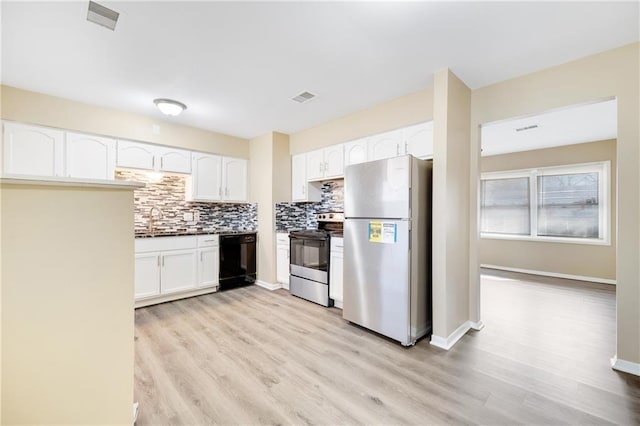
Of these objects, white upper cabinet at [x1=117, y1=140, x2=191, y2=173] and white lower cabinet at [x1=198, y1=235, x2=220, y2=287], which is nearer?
white upper cabinet at [x1=117, y1=140, x2=191, y2=173]

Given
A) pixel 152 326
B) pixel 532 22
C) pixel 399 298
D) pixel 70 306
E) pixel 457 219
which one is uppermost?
pixel 532 22

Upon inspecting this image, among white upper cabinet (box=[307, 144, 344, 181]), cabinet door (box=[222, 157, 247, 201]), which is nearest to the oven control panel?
white upper cabinet (box=[307, 144, 344, 181])

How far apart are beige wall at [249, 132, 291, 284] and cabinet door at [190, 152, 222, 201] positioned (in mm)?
609

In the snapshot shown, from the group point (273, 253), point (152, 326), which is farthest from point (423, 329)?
point (152, 326)

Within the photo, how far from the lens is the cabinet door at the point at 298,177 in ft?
14.4

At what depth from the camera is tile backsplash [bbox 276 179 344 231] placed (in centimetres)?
440

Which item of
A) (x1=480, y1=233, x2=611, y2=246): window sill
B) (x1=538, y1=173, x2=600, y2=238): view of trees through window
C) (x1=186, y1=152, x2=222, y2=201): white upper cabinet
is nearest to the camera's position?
(x1=186, y1=152, x2=222, y2=201): white upper cabinet

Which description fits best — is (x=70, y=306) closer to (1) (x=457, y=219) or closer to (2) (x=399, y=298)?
(2) (x=399, y=298)

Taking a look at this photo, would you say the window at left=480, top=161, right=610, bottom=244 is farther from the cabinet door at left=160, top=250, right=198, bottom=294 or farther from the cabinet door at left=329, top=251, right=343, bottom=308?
the cabinet door at left=160, top=250, right=198, bottom=294

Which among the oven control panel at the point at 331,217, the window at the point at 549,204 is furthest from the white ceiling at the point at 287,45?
the window at the point at 549,204

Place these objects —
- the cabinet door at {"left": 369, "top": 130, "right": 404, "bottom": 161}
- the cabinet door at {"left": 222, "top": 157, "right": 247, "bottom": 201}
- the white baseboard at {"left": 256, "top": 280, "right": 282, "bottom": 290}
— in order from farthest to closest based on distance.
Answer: the cabinet door at {"left": 222, "top": 157, "right": 247, "bottom": 201}, the white baseboard at {"left": 256, "top": 280, "right": 282, "bottom": 290}, the cabinet door at {"left": 369, "top": 130, "right": 404, "bottom": 161}

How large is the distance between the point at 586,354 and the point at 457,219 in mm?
1552

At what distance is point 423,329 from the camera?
2.70 metres

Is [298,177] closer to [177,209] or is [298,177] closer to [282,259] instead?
[282,259]
